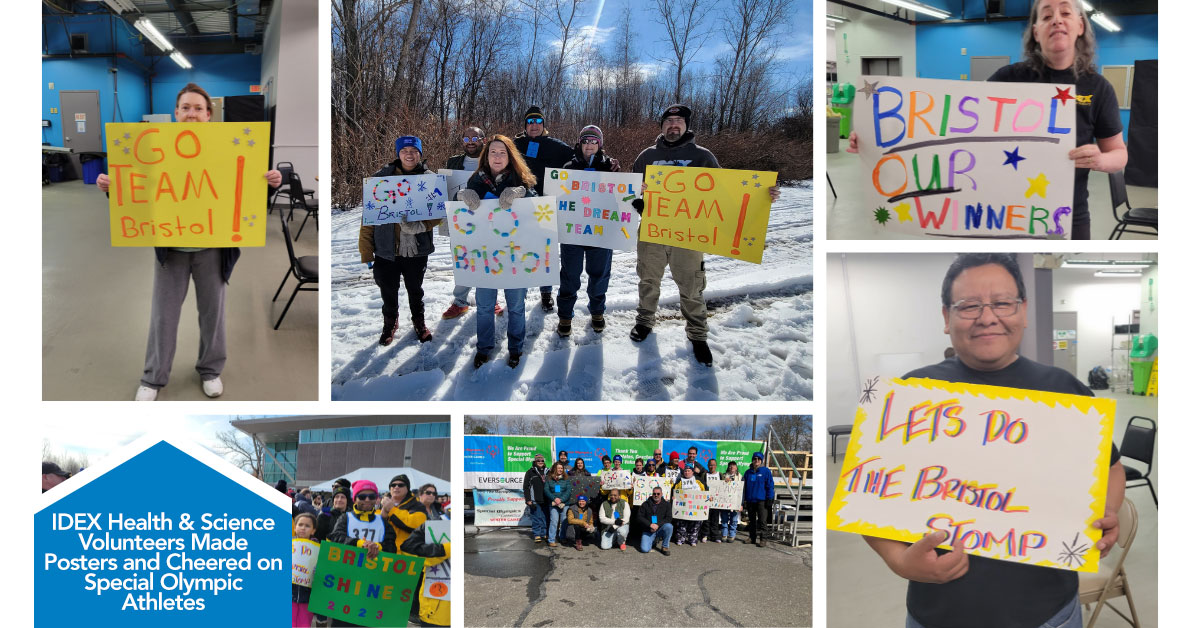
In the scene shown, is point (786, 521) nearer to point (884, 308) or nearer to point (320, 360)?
point (884, 308)

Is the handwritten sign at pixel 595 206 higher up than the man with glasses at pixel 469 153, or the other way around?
the man with glasses at pixel 469 153

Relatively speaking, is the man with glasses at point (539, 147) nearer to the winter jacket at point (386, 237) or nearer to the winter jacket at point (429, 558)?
the winter jacket at point (386, 237)

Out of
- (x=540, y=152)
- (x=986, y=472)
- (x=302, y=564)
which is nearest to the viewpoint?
(x=986, y=472)

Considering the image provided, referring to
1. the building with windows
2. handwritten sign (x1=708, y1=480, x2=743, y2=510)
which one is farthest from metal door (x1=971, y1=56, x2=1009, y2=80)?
the building with windows

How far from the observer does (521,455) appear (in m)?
2.89

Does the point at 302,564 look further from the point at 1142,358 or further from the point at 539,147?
the point at 1142,358

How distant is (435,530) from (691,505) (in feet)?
3.05

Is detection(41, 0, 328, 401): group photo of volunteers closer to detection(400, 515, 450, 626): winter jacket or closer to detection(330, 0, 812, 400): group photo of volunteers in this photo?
detection(330, 0, 812, 400): group photo of volunteers

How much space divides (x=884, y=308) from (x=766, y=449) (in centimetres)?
64

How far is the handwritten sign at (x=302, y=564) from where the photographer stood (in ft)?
9.11

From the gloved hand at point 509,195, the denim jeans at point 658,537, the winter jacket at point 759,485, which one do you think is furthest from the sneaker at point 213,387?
the winter jacket at point 759,485

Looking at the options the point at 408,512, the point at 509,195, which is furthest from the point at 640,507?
the point at 509,195

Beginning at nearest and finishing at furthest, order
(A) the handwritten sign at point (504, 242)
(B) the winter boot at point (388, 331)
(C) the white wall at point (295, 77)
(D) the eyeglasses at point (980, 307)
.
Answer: (D) the eyeglasses at point (980, 307) → (C) the white wall at point (295, 77) → (A) the handwritten sign at point (504, 242) → (B) the winter boot at point (388, 331)

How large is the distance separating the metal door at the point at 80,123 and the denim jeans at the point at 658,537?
230 centimetres
